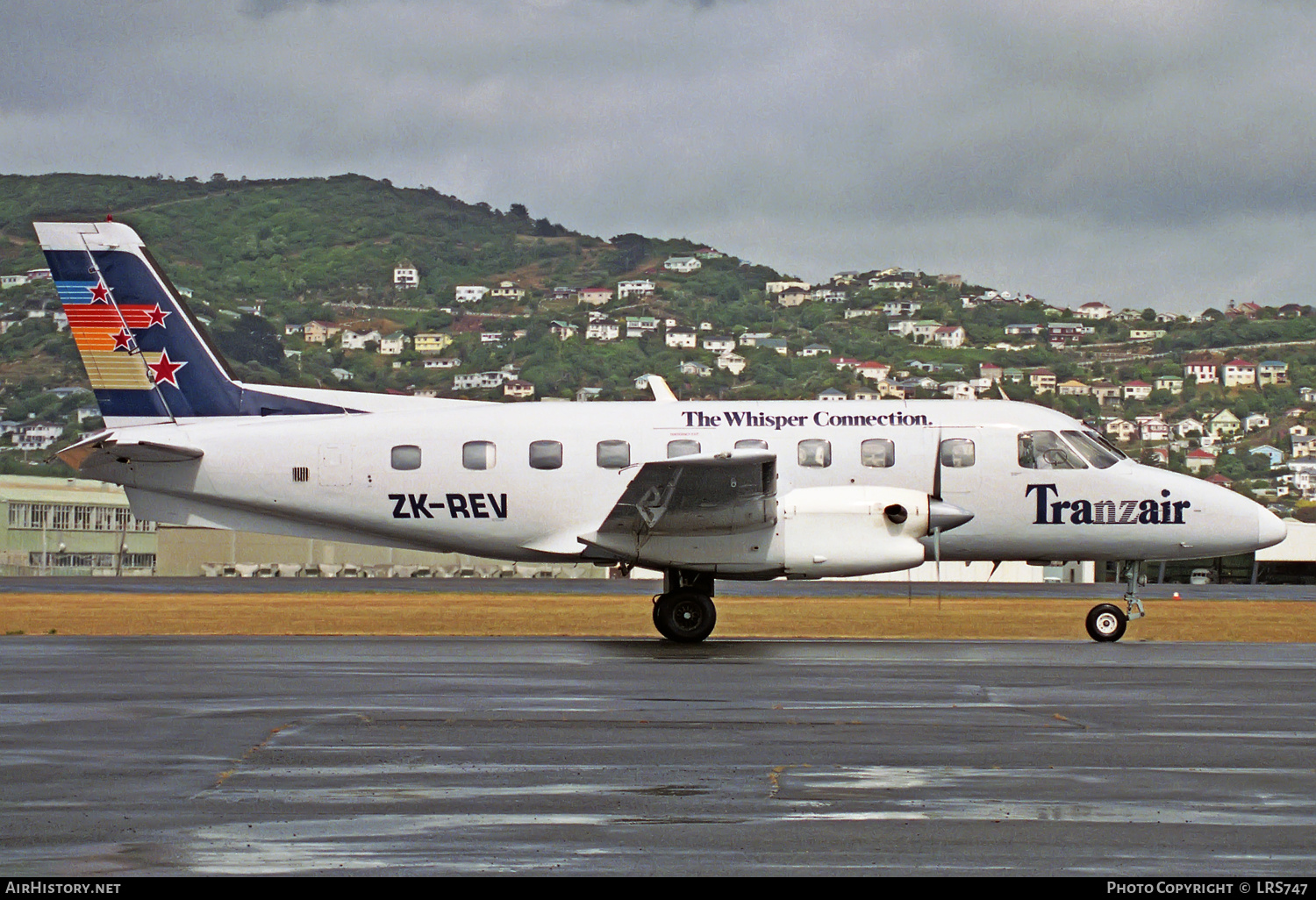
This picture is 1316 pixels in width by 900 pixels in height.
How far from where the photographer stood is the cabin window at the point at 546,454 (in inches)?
929

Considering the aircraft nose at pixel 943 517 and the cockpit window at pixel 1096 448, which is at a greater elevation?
the cockpit window at pixel 1096 448

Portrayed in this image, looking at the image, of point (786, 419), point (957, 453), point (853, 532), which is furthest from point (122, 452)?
point (957, 453)

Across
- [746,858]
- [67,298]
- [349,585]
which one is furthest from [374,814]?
[349,585]

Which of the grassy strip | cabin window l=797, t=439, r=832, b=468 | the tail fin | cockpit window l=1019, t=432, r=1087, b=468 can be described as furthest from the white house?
cockpit window l=1019, t=432, r=1087, b=468

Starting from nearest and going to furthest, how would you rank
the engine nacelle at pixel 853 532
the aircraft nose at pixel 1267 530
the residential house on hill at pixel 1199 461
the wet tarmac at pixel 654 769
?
the wet tarmac at pixel 654 769 → the engine nacelle at pixel 853 532 → the aircraft nose at pixel 1267 530 → the residential house on hill at pixel 1199 461

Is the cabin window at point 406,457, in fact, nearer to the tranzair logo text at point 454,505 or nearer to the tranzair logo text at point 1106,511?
the tranzair logo text at point 454,505

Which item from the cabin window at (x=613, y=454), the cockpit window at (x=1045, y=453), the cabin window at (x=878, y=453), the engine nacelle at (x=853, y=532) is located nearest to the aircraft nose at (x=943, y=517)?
the engine nacelle at (x=853, y=532)

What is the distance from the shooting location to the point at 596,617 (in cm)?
3550

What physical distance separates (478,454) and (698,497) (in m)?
3.87

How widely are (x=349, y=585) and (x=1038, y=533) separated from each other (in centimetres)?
4029

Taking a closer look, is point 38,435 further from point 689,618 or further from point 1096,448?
point 1096,448

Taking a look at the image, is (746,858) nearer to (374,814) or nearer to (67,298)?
(374,814)

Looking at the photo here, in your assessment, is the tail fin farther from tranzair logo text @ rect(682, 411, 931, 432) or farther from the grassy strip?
tranzair logo text @ rect(682, 411, 931, 432)

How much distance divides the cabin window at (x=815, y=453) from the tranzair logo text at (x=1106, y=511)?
3.06 m
